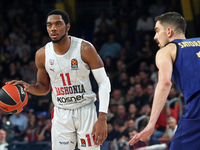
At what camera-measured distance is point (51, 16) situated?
349 cm

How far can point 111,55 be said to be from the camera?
9.60m

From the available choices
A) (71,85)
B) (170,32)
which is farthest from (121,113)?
(170,32)

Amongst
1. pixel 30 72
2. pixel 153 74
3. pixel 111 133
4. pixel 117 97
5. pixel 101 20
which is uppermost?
pixel 101 20

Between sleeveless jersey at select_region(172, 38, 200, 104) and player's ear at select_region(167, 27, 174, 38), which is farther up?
player's ear at select_region(167, 27, 174, 38)

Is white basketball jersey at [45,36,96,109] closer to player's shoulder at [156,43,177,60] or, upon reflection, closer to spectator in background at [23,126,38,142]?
player's shoulder at [156,43,177,60]

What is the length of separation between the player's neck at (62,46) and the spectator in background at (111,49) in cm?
601

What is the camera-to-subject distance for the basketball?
3.55m

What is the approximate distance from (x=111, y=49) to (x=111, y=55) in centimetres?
19

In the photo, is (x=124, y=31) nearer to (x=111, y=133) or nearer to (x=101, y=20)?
(x=101, y=20)

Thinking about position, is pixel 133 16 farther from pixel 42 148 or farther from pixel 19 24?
pixel 42 148

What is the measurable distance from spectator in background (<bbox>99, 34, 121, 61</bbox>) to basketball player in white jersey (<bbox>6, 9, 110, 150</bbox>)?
19.7 ft

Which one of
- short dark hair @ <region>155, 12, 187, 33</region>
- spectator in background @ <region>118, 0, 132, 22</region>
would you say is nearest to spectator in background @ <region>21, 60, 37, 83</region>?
spectator in background @ <region>118, 0, 132, 22</region>

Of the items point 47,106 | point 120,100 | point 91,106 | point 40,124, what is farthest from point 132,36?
point 91,106

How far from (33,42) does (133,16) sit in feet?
11.6
